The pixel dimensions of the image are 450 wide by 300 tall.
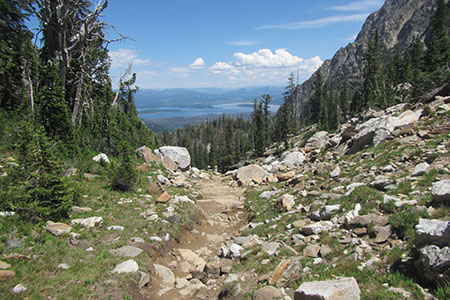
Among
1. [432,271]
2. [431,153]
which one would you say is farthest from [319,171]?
[432,271]

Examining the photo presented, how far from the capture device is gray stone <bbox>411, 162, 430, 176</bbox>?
29.3 feet

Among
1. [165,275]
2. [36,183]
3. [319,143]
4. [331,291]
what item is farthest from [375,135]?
[36,183]

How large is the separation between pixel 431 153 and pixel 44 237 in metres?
14.2

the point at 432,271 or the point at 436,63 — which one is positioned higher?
the point at 436,63

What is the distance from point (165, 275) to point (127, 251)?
1444mm

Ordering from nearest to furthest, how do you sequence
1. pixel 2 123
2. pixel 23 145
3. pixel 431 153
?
1. pixel 23 145
2. pixel 431 153
3. pixel 2 123

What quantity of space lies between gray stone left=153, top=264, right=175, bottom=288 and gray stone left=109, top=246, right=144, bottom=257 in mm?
725

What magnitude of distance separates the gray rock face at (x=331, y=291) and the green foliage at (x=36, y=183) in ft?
25.4

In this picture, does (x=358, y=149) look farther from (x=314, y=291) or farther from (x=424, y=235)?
(x=314, y=291)

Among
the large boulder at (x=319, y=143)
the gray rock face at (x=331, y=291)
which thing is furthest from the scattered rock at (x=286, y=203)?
the large boulder at (x=319, y=143)

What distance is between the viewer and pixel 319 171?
15.6 meters

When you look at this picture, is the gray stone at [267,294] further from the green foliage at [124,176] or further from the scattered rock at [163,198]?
the green foliage at [124,176]

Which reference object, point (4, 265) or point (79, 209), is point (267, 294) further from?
point (79, 209)

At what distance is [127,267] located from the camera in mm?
6754
